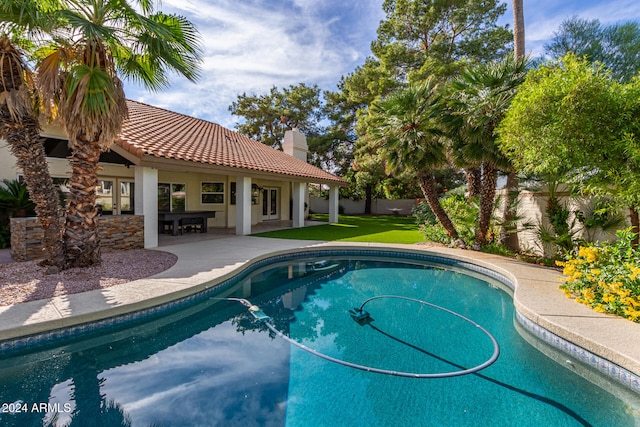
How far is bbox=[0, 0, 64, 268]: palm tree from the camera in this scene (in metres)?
6.06

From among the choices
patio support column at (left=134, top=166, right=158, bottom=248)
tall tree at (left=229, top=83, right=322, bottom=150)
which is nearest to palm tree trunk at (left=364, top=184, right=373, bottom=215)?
tall tree at (left=229, top=83, right=322, bottom=150)

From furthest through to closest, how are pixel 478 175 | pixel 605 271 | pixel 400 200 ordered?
1. pixel 400 200
2. pixel 478 175
3. pixel 605 271

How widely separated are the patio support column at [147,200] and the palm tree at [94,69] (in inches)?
110

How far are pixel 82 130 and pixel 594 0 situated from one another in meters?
20.4

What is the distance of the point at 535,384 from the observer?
157 inches

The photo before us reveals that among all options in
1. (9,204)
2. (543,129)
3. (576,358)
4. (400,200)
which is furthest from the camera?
(400,200)

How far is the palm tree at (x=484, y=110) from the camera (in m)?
9.15

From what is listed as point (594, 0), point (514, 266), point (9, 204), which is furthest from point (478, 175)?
point (9, 204)

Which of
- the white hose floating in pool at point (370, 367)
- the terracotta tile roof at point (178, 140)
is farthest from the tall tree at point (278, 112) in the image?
the white hose floating in pool at point (370, 367)

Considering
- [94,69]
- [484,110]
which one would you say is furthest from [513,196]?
[94,69]

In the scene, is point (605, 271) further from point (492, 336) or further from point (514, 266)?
point (514, 266)

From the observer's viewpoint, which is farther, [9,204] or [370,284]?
[9,204]

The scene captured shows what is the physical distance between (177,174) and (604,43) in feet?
89.5

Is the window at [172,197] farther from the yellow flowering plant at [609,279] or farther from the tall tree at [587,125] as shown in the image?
the yellow flowering plant at [609,279]
